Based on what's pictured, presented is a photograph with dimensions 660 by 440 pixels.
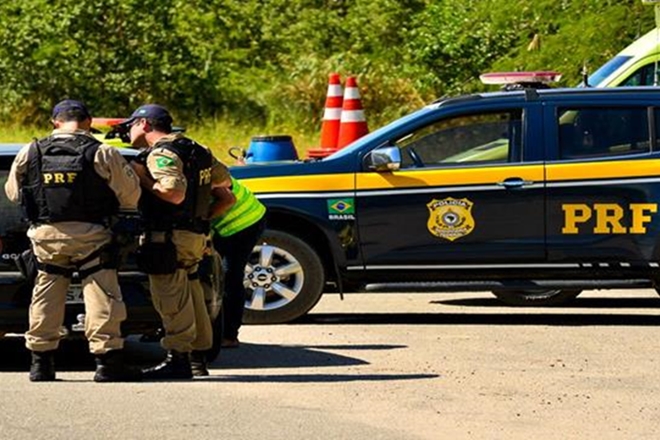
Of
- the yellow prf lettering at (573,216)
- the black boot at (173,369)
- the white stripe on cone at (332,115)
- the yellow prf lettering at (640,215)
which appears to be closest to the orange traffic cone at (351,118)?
the white stripe on cone at (332,115)

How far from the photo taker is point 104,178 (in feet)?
33.1

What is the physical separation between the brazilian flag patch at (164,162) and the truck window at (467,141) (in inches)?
134

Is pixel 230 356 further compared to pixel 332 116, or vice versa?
pixel 332 116

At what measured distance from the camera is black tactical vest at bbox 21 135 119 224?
33.1 ft

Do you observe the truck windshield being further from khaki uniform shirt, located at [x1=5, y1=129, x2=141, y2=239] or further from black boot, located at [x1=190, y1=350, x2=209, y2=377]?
khaki uniform shirt, located at [x1=5, y1=129, x2=141, y2=239]

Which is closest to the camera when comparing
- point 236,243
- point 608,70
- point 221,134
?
point 236,243

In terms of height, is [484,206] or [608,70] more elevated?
[608,70]

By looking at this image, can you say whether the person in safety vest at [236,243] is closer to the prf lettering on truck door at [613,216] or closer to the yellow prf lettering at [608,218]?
the prf lettering on truck door at [613,216]

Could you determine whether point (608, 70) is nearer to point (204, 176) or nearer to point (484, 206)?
point (484, 206)

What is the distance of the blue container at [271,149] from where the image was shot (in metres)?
17.2

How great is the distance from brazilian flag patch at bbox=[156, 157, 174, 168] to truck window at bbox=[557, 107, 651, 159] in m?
3.90

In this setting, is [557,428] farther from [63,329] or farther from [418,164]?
[418,164]

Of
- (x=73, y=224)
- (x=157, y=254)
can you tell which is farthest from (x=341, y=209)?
(x=73, y=224)

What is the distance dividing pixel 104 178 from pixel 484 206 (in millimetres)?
3786
